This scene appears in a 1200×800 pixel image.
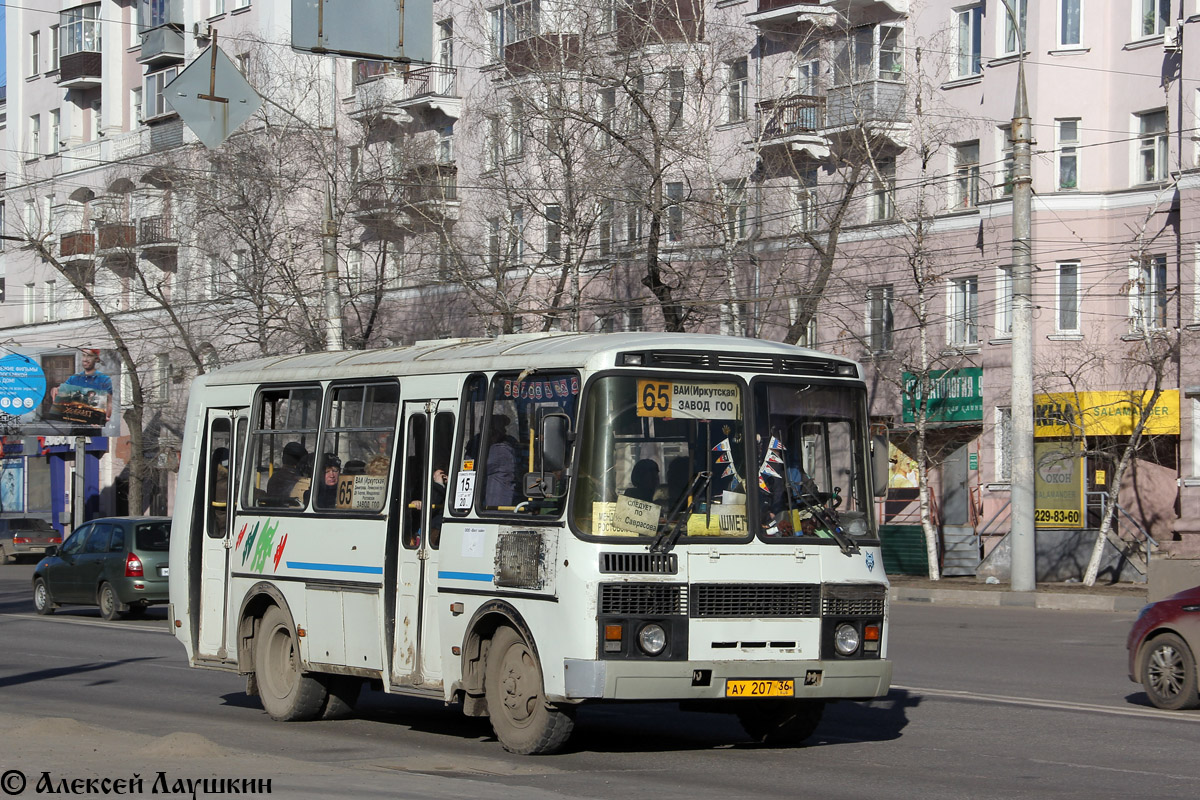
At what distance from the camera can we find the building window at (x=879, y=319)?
126 ft

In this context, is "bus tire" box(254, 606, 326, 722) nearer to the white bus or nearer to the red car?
the white bus

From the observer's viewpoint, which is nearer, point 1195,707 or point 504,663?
point 504,663

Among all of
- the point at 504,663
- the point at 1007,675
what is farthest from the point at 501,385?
the point at 1007,675

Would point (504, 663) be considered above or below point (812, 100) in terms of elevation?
below

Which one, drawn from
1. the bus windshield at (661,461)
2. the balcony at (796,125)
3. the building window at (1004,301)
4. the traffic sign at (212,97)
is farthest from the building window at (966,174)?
the bus windshield at (661,461)

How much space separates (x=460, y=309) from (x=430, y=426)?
3226 cm

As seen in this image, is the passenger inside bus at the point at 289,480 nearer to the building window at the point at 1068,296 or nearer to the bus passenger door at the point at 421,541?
the bus passenger door at the point at 421,541

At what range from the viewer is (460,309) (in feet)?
143

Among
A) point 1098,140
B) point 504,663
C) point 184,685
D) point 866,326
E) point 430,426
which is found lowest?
point 184,685

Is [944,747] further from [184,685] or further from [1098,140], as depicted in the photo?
[1098,140]

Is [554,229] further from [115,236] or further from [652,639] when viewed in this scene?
[652,639]

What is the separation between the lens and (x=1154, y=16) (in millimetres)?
35688

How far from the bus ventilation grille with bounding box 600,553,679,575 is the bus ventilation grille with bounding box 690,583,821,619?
0.21 m

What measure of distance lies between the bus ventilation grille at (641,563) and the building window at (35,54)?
6208 centimetres
